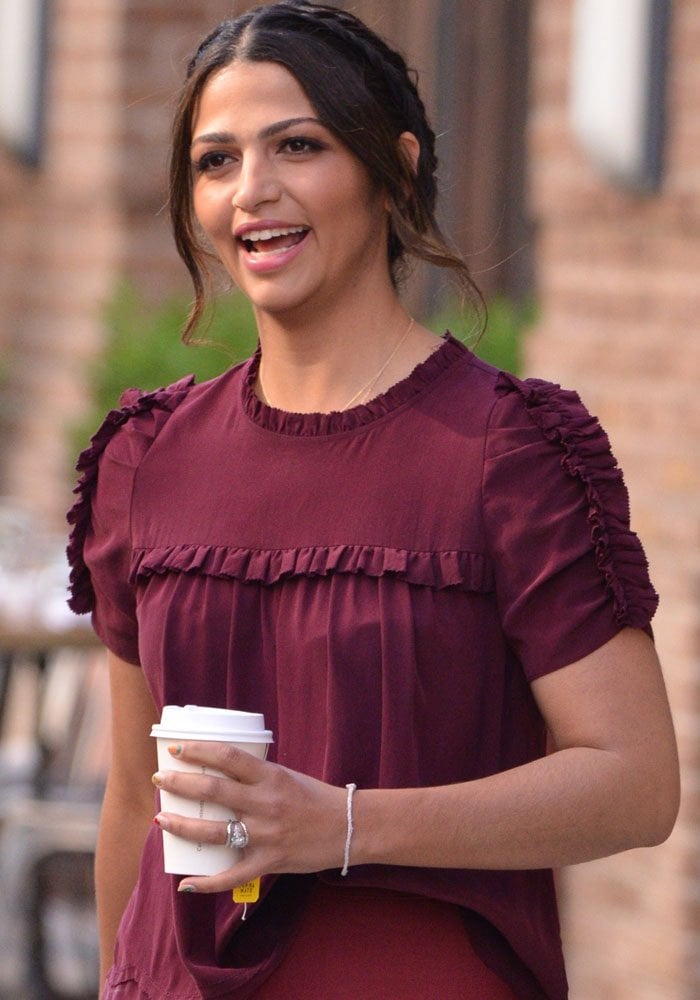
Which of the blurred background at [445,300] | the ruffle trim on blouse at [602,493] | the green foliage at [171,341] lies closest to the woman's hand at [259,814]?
the ruffle trim on blouse at [602,493]

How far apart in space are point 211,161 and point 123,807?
81 cm

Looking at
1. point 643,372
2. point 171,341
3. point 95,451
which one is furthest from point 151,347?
point 95,451

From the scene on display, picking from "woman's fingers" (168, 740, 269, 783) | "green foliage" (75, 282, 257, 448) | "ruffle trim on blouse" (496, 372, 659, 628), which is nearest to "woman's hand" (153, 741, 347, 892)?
"woman's fingers" (168, 740, 269, 783)

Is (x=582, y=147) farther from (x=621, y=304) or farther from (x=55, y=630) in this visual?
(x=55, y=630)

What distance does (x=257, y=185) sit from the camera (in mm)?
2307

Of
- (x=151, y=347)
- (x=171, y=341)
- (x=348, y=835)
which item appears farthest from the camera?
(x=151, y=347)

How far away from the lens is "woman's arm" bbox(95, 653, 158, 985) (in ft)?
8.53

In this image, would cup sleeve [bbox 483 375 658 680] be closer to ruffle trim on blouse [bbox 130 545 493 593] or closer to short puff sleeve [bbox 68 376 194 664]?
ruffle trim on blouse [bbox 130 545 493 593]

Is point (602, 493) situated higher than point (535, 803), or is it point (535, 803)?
point (602, 493)

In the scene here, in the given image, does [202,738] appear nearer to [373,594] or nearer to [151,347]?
[373,594]

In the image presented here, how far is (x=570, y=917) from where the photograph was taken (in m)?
5.04

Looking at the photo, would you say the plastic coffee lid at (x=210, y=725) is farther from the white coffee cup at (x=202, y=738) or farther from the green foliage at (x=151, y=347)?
the green foliage at (x=151, y=347)

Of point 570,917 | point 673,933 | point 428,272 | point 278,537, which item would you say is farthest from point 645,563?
point 428,272

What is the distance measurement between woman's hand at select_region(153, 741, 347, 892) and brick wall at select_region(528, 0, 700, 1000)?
2556 millimetres
